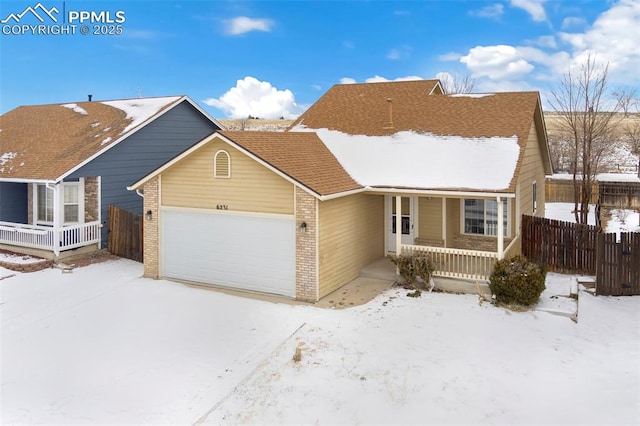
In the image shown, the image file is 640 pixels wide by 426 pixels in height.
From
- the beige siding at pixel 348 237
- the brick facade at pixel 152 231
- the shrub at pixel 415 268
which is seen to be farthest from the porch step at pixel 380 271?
the brick facade at pixel 152 231

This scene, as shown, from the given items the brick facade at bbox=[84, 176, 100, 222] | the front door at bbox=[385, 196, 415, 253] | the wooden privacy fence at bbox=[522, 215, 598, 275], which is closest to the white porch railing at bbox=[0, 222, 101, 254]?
the brick facade at bbox=[84, 176, 100, 222]

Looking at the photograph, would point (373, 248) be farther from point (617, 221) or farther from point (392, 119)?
point (617, 221)

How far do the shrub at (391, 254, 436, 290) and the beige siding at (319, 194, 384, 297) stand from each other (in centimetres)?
150

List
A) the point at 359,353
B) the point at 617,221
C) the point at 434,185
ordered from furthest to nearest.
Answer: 1. the point at 617,221
2. the point at 434,185
3. the point at 359,353

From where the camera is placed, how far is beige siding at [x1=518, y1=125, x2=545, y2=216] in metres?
16.1

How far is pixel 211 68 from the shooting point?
31.4 meters

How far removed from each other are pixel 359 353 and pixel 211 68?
26.0 metres

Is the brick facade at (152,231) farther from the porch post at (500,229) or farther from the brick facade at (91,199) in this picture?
the porch post at (500,229)

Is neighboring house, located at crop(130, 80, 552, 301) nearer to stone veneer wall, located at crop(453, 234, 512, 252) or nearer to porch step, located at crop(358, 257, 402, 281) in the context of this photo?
stone veneer wall, located at crop(453, 234, 512, 252)

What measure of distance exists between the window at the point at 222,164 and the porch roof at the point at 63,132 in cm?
656

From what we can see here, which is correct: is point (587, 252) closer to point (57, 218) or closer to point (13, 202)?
point (57, 218)

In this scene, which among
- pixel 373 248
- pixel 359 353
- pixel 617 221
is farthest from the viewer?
pixel 617 221

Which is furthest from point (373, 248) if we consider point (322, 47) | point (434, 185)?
point (322, 47)

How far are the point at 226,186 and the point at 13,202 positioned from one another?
12.1 m
